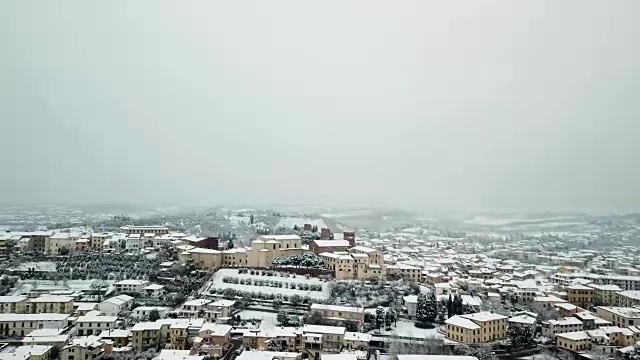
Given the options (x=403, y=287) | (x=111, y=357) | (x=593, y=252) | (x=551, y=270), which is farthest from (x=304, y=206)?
(x=111, y=357)

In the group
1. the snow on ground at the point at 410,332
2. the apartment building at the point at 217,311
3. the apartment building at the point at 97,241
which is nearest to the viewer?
the snow on ground at the point at 410,332

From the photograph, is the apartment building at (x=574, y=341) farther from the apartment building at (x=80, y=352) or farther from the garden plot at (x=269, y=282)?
the apartment building at (x=80, y=352)

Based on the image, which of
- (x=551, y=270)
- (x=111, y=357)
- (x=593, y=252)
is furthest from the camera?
(x=593, y=252)

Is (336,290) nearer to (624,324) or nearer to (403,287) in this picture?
(403,287)

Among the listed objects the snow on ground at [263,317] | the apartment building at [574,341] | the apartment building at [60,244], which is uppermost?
the apartment building at [60,244]

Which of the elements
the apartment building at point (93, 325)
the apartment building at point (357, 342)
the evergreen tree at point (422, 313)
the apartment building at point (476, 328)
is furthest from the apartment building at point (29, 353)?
the apartment building at point (476, 328)

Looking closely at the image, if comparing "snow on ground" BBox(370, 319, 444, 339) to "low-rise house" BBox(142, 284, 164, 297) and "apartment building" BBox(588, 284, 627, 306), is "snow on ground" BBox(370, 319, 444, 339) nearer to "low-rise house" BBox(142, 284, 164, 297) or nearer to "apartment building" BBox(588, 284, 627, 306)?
"low-rise house" BBox(142, 284, 164, 297)
